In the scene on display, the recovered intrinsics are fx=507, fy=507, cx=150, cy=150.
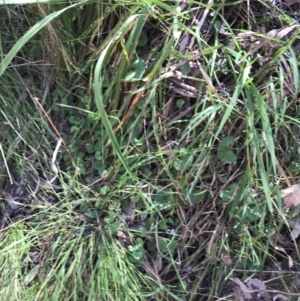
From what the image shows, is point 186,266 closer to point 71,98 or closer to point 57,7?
point 71,98

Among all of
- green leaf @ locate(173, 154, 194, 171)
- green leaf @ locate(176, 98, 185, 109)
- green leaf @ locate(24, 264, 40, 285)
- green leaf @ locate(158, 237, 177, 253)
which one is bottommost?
green leaf @ locate(24, 264, 40, 285)

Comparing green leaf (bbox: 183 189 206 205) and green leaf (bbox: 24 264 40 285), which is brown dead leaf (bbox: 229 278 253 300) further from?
green leaf (bbox: 24 264 40 285)

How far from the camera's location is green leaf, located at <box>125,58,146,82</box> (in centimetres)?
117

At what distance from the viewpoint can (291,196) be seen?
1.18 meters

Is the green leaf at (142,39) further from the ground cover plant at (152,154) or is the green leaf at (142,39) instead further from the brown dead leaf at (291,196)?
the brown dead leaf at (291,196)

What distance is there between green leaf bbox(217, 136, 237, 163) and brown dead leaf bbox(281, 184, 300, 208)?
0.48ft

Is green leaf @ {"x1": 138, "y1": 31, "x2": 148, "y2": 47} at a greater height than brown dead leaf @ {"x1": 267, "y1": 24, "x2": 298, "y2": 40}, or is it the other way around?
green leaf @ {"x1": 138, "y1": 31, "x2": 148, "y2": 47}

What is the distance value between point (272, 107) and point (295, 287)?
44 cm

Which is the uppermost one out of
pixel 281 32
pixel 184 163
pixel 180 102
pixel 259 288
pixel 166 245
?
pixel 281 32

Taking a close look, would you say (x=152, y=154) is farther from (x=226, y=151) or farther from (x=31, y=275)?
(x=31, y=275)

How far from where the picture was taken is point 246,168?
1.19 m

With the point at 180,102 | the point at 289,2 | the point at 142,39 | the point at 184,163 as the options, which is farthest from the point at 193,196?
the point at 289,2

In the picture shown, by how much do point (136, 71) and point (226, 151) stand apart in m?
0.28

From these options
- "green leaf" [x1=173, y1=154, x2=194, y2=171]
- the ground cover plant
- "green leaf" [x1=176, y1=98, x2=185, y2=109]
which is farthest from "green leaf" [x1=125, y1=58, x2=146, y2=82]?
"green leaf" [x1=173, y1=154, x2=194, y2=171]
